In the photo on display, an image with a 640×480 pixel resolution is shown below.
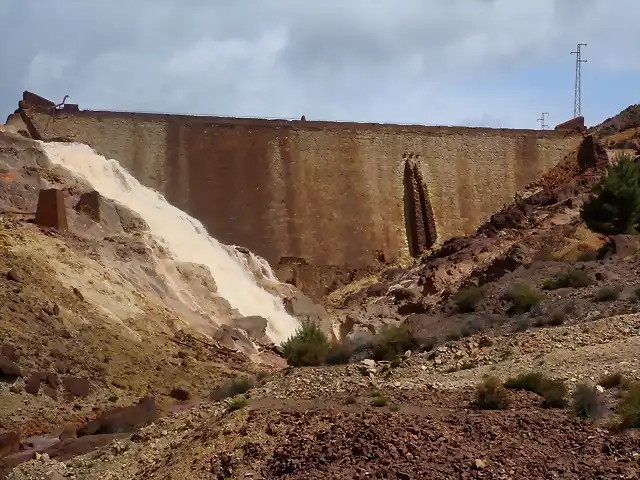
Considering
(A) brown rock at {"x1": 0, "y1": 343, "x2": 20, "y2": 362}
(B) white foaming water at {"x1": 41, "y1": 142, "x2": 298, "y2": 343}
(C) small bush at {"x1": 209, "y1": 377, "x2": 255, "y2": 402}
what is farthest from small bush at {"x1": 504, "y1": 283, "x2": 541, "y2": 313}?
(B) white foaming water at {"x1": 41, "y1": 142, "x2": 298, "y2": 343}

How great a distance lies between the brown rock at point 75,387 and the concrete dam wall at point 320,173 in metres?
19.3

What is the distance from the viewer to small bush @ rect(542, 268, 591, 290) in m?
17.6

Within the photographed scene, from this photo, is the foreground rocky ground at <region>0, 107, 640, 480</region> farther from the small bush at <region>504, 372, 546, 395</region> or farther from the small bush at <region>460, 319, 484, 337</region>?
the small bush at <region>504, 372, 546, 395</region>

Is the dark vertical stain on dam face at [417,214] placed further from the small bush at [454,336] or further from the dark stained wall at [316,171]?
the small bush at [454,336]

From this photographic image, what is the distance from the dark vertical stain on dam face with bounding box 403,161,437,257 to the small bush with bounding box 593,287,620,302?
23.6 meters

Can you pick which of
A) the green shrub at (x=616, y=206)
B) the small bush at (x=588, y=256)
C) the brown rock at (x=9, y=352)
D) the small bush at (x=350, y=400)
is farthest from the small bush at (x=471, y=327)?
the green shrub at (x=616, y=206)

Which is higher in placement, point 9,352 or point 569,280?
point 569,280

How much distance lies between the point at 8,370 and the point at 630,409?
1135 cm

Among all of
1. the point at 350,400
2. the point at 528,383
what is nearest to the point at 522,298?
the point at 528,383

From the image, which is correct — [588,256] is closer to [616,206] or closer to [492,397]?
[616,206]

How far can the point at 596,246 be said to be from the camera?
25219 millimetres

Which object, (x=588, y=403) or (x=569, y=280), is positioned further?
(x=569, y=280)

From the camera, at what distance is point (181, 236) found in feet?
104

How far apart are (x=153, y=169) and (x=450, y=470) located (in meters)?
30.2
